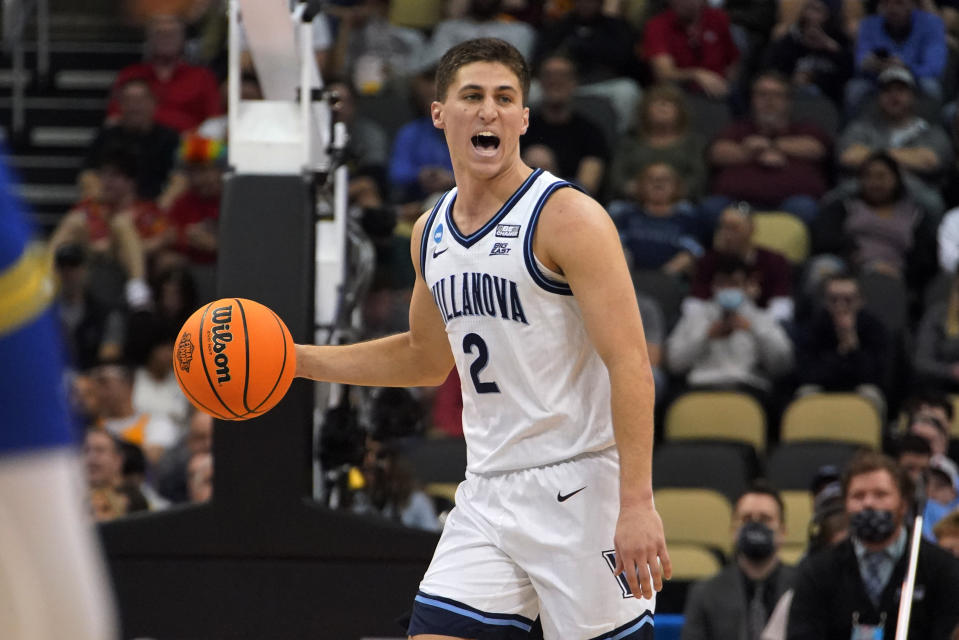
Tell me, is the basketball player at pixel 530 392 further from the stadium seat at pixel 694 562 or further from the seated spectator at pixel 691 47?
the seated spectator at pixel 691 47

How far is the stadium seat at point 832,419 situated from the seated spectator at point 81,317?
421cm

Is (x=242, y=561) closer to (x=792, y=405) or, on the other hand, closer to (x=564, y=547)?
(x=564, y=547)

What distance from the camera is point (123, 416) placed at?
31.2ft

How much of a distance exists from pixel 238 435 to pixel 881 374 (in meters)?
4.88

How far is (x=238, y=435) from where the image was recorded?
6285mm

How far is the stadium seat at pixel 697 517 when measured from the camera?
839cm

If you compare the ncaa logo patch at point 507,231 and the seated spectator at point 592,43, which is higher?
the seated spectator at point 592,43

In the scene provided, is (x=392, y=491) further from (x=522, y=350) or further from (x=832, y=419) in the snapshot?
(x=522, y=350)

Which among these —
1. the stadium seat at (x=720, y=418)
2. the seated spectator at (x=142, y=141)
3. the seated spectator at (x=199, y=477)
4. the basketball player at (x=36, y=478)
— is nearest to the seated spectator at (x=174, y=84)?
the seated spectator at (x=142, y=141)

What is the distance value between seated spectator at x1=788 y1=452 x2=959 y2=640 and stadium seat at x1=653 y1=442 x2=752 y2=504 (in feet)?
7.37

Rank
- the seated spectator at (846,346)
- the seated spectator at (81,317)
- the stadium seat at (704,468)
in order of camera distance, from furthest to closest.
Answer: the seated spectator at (81,317)
the seated spectator at (846,346)
the stadium seat at (704,468)

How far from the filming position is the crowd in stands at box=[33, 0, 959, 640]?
8.77m

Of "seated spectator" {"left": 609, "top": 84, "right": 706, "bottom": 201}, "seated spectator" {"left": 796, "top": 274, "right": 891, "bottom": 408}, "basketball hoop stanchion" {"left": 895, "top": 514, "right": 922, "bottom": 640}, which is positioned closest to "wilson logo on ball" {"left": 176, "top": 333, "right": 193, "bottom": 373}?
"basketball hoop stanchion" {"left": 895, "top": 514, "right": 922, "bottom": 640}

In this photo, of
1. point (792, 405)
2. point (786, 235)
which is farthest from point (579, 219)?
point (786, 235)
